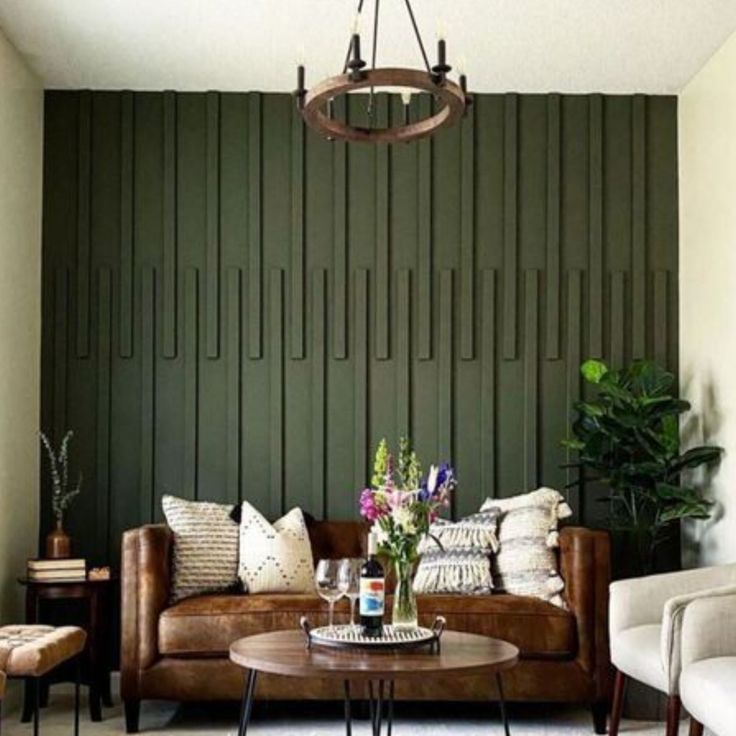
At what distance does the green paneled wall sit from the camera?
616cm

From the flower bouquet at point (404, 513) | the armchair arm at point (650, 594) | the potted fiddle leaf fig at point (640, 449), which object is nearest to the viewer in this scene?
the flower bouquet at point (404, 513)

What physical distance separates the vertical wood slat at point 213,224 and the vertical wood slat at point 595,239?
172 centimetres

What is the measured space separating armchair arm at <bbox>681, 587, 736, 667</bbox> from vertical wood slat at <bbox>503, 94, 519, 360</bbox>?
2.34 m

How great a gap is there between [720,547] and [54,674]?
9.64 feet

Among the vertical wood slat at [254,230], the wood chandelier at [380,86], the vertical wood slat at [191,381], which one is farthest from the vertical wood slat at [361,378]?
the wood chandelier at [380,86]

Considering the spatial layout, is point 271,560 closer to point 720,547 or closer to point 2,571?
point 2,571

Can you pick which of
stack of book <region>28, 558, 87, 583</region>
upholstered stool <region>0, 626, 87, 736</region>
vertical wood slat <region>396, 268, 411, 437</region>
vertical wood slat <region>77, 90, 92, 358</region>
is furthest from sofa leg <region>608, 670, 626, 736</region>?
vertical wood slat <region>77, 90, 92, 358</region>

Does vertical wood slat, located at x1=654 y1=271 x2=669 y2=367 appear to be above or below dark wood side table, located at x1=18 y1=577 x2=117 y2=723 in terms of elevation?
above

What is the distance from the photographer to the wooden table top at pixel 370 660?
3.56 metres

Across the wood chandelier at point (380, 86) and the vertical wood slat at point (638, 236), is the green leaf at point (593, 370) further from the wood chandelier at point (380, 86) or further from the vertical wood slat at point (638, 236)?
the wood chandelier at point (380, 86)

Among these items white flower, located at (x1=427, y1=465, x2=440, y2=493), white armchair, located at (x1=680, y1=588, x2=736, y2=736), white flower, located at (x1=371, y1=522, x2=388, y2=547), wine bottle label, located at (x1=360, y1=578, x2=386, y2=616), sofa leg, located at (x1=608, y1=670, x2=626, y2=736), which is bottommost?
sofa leg, located at (x1=608, y1=670, x2=626, y2=736)

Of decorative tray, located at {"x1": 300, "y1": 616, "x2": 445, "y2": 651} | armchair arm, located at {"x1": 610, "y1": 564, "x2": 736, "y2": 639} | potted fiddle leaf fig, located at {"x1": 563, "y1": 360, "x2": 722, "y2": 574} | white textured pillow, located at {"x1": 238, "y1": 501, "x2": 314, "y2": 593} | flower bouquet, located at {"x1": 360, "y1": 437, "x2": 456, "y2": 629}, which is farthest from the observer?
potted fiddle leaf fig, located at {"x1": 563, "y1": 360, "x2": 722, "y2": 574}

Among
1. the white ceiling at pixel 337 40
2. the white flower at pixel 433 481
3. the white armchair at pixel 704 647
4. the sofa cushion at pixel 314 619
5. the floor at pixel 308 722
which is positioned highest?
the white ceiling at pixel 337 40

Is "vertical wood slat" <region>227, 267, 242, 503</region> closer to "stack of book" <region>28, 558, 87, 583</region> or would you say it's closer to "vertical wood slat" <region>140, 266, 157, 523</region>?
"vertical wood slat" <region>140, 266, 157, 523</region>
